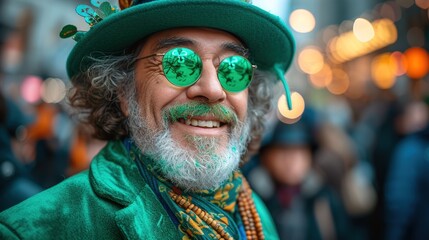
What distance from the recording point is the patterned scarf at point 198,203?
198 centimetres

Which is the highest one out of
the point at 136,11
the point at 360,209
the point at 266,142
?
the point at 136,11

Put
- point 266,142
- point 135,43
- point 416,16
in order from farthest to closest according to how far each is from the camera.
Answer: point 416,16
point 266,142
point 135,43

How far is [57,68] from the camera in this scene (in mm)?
8109

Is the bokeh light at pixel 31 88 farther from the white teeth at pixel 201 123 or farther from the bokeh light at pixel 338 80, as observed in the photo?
the bokeh light at pixel 338 80

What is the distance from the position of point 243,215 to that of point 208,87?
26.8 inches

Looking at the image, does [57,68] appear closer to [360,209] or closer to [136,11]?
[360,209]

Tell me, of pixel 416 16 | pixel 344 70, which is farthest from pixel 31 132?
pixel 344 70

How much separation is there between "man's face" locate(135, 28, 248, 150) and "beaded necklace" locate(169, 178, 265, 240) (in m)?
0.25

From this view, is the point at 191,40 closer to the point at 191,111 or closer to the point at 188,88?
the point at 188,88

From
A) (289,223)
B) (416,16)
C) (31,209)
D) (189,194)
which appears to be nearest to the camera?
(31,209)

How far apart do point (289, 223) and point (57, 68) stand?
5.50 m

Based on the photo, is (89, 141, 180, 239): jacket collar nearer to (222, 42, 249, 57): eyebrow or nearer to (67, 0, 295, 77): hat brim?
(67, 0, 295, 77): hat brim

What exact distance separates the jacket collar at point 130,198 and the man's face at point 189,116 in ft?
0.39

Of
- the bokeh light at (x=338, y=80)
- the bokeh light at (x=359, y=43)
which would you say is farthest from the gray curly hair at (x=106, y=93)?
the bokeh light at (x=338, y=80)
